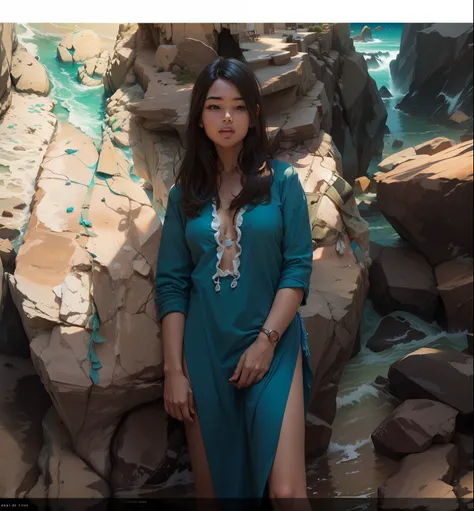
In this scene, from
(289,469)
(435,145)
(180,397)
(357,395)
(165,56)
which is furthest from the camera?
(165,56)

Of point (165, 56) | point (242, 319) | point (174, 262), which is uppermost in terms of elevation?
point (165, 56)

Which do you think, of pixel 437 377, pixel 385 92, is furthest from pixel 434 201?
pixel 437 377

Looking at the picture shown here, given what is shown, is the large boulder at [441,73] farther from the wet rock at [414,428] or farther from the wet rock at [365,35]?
the wet rock at [414,428]

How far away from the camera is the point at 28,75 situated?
7.77ft

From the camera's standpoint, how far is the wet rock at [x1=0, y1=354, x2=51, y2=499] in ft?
6.79

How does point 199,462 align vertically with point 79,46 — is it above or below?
below

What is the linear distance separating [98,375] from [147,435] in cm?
26

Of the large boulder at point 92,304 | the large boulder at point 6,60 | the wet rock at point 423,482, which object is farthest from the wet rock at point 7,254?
the wet rock at point 423,482

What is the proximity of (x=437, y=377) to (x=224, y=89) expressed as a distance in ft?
3.16

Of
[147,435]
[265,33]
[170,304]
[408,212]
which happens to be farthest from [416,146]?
[147,435]

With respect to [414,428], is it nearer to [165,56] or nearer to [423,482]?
[423,482]

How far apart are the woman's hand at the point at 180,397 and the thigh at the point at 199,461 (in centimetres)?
2

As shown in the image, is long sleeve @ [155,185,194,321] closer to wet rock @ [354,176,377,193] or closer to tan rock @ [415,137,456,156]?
wet rock @ [354,176,377,193]

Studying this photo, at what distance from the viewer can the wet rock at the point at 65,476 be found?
2.03 m
